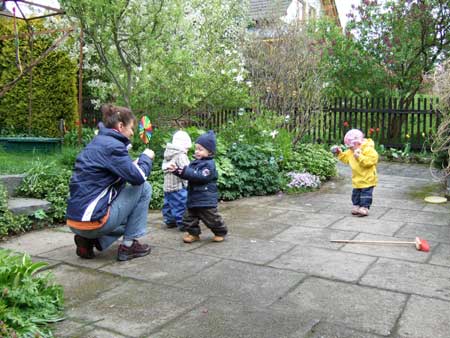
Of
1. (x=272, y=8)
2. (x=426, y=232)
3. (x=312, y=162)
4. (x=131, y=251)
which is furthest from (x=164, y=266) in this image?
(x=272, y=8)

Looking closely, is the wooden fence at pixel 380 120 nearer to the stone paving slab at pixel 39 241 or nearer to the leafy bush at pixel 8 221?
the stone paving slab at pixel 39 241

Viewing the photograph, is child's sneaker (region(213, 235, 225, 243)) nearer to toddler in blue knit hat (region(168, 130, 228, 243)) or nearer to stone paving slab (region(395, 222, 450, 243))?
toddler in blue knit hat (region(168, 130, 228, 243))

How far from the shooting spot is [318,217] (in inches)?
241

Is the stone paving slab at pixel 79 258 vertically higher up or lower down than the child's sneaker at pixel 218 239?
lower down

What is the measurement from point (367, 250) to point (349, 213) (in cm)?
175

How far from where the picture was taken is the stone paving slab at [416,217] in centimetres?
592

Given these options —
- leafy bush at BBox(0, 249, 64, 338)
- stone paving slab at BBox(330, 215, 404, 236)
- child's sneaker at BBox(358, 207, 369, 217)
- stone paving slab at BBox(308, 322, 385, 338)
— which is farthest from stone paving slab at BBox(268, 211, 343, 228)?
leafy bush at BBox(0, 249, 64, 338)

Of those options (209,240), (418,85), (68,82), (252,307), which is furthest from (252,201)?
(418,85)

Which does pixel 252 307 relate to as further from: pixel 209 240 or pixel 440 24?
pixel 440 24

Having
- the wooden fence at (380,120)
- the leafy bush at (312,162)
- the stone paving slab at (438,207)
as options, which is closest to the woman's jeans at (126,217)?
the stone paving slab at (438,207)

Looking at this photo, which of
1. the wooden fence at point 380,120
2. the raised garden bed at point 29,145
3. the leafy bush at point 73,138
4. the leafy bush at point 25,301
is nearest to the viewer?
the leafy bush at point 25,301

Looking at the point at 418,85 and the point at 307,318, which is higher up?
the point at 418,85

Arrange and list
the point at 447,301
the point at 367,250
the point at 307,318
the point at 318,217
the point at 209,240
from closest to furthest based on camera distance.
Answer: the point at 307,318 → the point at 447,301 → the point at 367,250 → the point at 209,240 → the point at 318,217

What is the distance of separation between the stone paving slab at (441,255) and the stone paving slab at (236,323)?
1.76 m
